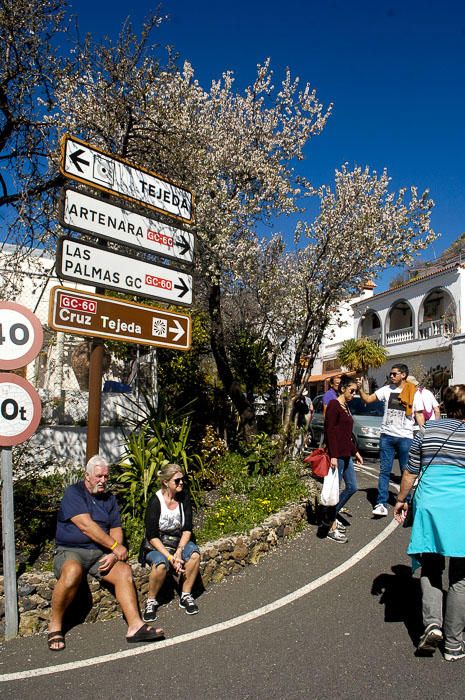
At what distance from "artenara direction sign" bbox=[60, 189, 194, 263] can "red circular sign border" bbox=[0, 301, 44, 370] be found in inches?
49.4

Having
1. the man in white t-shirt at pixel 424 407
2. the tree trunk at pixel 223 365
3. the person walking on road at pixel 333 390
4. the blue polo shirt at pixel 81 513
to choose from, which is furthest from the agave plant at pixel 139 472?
the tree trunk at pixel 223 365

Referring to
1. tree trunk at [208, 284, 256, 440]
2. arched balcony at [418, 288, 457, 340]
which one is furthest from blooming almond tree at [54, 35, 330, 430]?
arched balcony at [418, 288, 457, 340]

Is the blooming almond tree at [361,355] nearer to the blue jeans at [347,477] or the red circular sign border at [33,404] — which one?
the blue jeans at [347,477]

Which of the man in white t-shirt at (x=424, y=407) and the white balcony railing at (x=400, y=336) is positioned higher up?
the white balcony railing at (x=400, y=336)

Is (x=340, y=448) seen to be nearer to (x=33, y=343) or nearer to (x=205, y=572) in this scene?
(x=205, y=572)

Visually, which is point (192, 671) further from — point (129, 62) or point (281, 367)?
point (281, 367)

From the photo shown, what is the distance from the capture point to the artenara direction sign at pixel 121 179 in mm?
5723

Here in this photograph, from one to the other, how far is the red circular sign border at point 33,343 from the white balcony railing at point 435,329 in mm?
27804

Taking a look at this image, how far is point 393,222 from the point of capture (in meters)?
11.7

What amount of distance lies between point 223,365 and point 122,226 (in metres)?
5.09

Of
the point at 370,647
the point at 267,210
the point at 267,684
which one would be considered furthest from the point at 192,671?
the point at 267,210

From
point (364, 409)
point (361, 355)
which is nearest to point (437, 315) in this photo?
point (361, 355)

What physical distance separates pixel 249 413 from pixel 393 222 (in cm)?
500

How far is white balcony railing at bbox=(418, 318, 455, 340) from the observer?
30.2m
